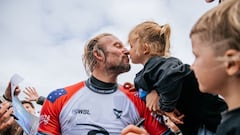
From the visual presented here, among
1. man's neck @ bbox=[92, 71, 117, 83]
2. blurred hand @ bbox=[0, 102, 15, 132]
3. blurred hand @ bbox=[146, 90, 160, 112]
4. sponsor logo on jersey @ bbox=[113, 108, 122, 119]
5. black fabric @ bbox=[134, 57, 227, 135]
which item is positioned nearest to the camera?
black fabric @ bbox=[134, 57, 227, 135]

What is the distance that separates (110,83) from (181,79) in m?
0.99

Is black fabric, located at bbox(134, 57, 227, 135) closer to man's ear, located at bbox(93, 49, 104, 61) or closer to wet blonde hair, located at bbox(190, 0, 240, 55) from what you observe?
wet blonde hair, located at bbox(190, 0, 240, 55)

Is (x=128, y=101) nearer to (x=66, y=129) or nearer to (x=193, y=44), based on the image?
(x=66, y=129)

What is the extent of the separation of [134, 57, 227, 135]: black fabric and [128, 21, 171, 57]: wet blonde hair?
0.35 m

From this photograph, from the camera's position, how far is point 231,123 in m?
1.13

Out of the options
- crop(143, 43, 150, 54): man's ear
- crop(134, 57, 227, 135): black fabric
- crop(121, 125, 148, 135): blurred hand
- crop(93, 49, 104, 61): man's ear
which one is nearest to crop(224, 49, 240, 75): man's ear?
crop(121, 125, 148, 135): blurred hand

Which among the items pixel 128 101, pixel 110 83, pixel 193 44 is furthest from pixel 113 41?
pixel 193 44

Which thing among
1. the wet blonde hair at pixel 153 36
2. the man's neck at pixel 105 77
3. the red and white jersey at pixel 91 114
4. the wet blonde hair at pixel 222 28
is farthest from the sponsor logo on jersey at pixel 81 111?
the wet blonde hair at pixel 222 28

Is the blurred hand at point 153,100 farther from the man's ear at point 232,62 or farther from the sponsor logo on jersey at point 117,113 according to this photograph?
the man's ear at point 232,62

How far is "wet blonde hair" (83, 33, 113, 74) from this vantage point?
3119mm

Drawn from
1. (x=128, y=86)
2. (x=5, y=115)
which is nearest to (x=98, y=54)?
(x=128, y=86)

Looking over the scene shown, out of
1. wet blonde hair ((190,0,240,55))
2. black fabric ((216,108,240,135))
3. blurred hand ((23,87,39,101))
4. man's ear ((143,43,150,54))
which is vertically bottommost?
blurred hand ((23,87,39,101))

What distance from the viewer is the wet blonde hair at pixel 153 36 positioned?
2455 mm

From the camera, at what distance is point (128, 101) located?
2717 millimetres
